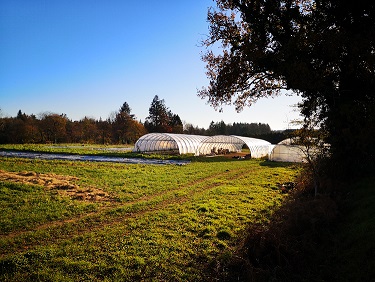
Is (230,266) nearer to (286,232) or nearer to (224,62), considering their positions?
(286,232)

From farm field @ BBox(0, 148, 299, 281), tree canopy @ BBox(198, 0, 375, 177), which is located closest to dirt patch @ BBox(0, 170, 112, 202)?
farm field @ BBox(0, 148, 299, 281)

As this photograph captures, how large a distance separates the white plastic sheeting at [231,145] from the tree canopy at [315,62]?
26.3 metres

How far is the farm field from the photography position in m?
6.28

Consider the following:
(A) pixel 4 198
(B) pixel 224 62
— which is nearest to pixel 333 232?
(B) pixel 224 62

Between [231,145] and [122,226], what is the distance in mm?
39101

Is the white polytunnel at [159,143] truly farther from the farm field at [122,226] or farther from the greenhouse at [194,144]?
the farm field at [122,226]

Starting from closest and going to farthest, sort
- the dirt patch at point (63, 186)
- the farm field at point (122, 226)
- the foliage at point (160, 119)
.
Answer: the farm field at point (122, 226) < the dirt patch at point (63, 186) < the foliage at point (160, 119)

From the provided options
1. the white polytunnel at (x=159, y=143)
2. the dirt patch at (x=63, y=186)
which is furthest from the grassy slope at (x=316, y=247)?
the white polytunnel at (x=159, y=143)

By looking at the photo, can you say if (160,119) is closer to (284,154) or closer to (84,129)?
(84,129)

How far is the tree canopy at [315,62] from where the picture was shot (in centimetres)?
816

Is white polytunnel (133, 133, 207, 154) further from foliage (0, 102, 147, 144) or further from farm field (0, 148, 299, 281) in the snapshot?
foliage (0, 102, 147, 144)

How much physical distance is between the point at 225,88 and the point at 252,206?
214 inches

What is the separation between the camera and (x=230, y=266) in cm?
646

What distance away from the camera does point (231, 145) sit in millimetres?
46562
